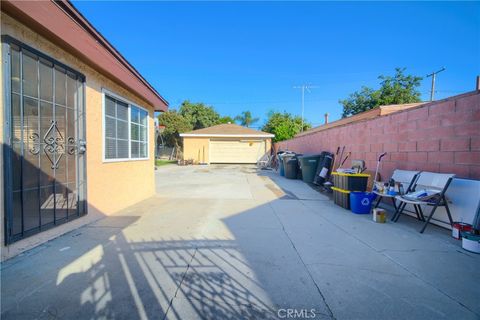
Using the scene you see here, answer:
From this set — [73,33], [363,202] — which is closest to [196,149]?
[363,202]

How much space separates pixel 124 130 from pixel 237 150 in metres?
15.2

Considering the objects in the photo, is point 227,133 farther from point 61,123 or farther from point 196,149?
point 61,123

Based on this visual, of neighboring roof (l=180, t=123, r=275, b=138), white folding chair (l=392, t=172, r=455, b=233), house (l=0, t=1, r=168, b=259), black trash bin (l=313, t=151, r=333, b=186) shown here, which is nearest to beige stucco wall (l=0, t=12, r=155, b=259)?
house (l=0, t=1, r=168, b=259)

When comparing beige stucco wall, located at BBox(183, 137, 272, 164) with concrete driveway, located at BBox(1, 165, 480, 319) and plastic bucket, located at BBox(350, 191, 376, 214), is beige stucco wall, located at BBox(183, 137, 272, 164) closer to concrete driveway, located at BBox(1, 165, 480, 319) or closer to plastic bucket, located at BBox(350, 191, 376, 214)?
concrete driveway, located at BBox(1, 165, 480, 319)

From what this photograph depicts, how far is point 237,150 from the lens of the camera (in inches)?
792

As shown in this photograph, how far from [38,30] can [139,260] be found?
314cm

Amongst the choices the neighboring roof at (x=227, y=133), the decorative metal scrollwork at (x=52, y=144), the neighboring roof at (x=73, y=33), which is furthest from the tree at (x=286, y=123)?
the decorative metal scrollwork at (x=52, y=144)

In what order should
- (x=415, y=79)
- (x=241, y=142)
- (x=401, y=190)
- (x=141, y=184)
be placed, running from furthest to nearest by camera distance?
(x=415, y=79), (x=241, y=142), (x=141, y=184), (x=401, y=190)

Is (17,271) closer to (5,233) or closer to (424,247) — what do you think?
(5,233)

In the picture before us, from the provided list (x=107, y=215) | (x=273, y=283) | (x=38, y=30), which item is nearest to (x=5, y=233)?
(x=107, y=215)

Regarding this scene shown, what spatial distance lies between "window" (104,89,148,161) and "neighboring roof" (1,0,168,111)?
1.71 ft

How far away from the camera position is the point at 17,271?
2326mm

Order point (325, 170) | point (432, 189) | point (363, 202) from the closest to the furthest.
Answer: point (432, 189), point (363, 202), point (325, 170)

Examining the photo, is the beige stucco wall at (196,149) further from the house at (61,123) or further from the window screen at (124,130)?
the house at (61,123)
